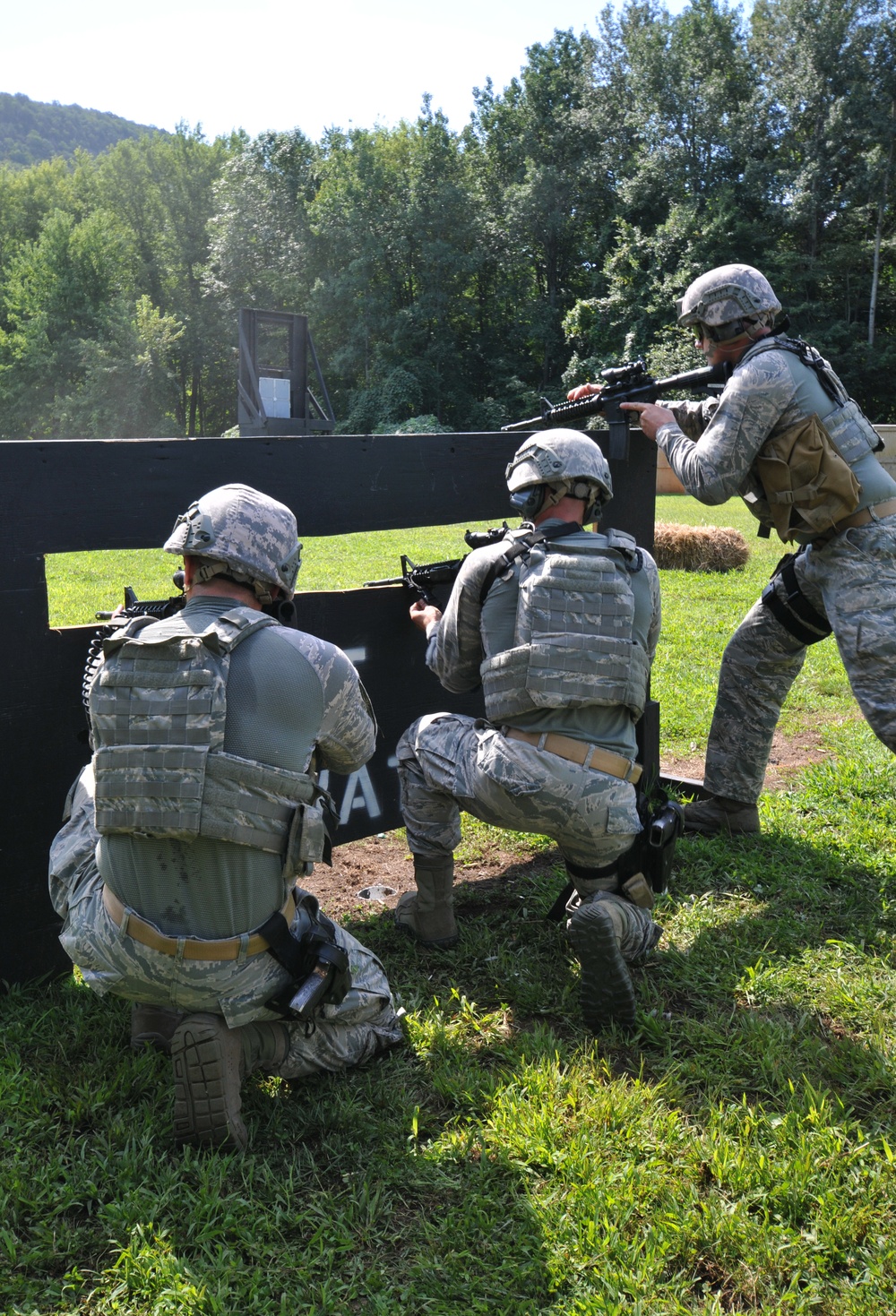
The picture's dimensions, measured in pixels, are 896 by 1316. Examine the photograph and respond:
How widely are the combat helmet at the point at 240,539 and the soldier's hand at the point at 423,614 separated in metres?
1.37

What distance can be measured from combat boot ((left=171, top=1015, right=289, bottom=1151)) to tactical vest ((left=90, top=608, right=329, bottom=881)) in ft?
1.54

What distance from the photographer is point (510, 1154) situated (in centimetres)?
275

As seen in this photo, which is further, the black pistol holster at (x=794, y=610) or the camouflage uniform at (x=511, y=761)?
the black pistol holster at (x=794, y=610)

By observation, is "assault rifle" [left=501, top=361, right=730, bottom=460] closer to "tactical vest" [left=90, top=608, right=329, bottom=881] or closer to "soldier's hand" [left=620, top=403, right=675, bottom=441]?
"soldier's hand" [left=620, top=403, right=675, bottom=441]

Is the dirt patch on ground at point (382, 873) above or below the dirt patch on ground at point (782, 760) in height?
below

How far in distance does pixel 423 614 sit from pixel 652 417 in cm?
154

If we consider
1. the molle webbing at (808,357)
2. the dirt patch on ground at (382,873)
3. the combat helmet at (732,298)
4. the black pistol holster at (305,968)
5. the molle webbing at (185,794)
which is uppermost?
the combat helmet at (732,298)

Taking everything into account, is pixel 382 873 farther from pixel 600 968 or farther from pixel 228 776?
pixel 228 776

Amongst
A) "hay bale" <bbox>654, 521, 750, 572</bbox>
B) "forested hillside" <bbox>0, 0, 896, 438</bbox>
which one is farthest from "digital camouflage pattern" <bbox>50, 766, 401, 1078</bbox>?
"forested hillside" <bbox>0, 0, 896, 438</bbox>

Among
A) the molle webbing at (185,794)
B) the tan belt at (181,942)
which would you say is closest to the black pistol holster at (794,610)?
the molle webbing at (185,794)

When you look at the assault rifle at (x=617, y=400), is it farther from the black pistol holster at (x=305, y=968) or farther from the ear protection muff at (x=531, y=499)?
the black pistol holster at (x=305, y=968)

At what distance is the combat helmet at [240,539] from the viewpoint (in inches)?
111

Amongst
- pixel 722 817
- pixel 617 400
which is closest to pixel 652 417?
pixel 617 400

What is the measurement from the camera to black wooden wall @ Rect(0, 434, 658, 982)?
338 cm
